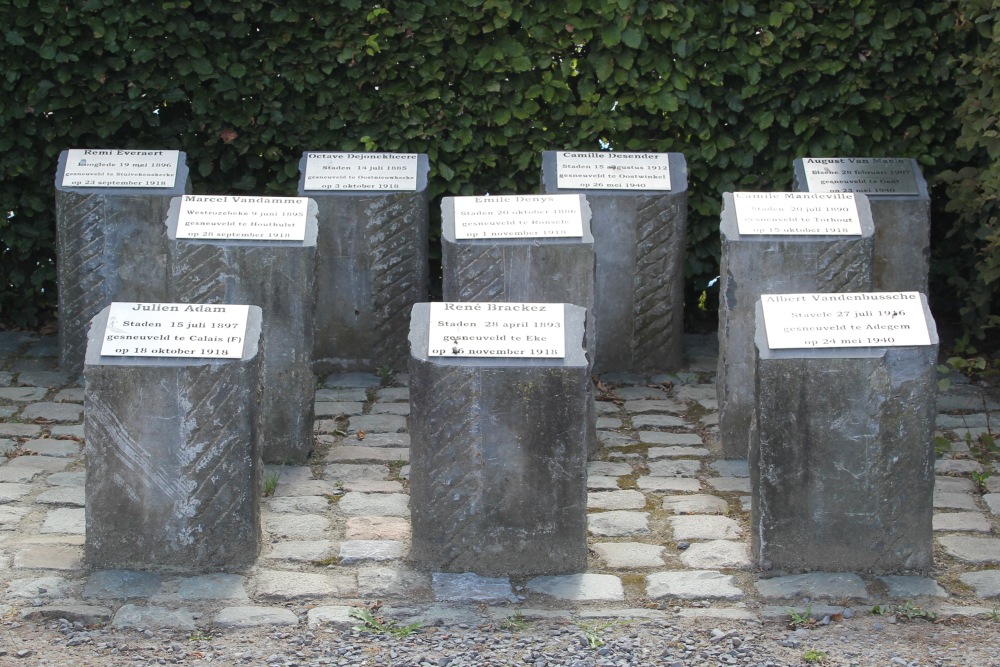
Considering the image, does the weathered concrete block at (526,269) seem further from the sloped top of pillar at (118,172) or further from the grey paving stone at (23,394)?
the grey paving stone at (23,394)

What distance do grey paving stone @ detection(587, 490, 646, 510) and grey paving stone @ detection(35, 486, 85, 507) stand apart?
2.17 metres

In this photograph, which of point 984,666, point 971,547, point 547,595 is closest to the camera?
point 984,666

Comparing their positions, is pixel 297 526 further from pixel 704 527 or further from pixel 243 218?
pixel 243 218

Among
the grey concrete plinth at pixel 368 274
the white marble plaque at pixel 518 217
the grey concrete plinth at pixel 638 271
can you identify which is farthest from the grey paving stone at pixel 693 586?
the grey concrete plinth at pixel 368 274

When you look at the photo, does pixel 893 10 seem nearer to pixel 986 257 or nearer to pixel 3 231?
pixel 986 257

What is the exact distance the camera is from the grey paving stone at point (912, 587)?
4902 millimetres

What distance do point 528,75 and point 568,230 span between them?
201 cm

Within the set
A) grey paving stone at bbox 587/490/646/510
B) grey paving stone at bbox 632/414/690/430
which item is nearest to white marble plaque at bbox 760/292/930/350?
grey paving stone at bbox 587/490/646/510

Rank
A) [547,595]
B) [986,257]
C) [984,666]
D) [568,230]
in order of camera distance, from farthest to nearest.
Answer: [986,257], [568,230], [547,595], [984,666]

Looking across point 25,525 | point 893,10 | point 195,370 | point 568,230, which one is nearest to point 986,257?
point 893,10

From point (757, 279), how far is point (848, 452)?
1703 millimetres

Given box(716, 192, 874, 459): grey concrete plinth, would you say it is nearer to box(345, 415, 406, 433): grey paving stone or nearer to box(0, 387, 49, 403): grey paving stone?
box(345, 415, 406, 433): grey paving stone

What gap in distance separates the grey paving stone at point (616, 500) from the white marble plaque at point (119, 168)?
3268mm

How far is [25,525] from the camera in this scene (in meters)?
5.52
